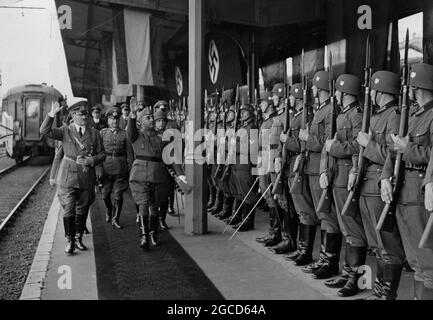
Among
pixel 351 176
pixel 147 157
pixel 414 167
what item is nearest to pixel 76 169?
pixel 147 157

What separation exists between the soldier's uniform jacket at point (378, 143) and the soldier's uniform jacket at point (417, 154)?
0.25 meters

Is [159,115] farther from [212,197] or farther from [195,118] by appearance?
[212,197]

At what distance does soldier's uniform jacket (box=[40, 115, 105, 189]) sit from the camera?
19.6 ft

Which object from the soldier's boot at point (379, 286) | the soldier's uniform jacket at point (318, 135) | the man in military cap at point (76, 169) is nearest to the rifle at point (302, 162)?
the soldier's uniform jacket at point (318, 135)

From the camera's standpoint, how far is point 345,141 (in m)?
4.53

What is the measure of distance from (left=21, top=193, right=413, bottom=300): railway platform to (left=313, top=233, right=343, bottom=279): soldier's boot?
114 mm

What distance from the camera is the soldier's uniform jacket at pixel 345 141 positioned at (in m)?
4.43

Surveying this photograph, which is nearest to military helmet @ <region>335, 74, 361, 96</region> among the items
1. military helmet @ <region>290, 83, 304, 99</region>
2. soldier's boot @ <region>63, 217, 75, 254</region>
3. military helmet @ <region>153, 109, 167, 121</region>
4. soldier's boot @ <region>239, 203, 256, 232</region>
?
military helmet @ <region>290, 83, 304, 99</region>

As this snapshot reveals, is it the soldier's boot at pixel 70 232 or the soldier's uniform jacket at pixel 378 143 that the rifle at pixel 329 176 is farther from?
the soldier's boot at pixel 70 232

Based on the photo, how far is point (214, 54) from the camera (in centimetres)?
1029

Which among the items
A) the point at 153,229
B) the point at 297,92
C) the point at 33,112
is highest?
the point at 33,112

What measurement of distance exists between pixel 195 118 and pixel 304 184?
211 centimetres

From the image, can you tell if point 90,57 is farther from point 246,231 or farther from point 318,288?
point 318,288

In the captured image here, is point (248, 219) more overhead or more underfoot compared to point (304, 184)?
more underfoot
